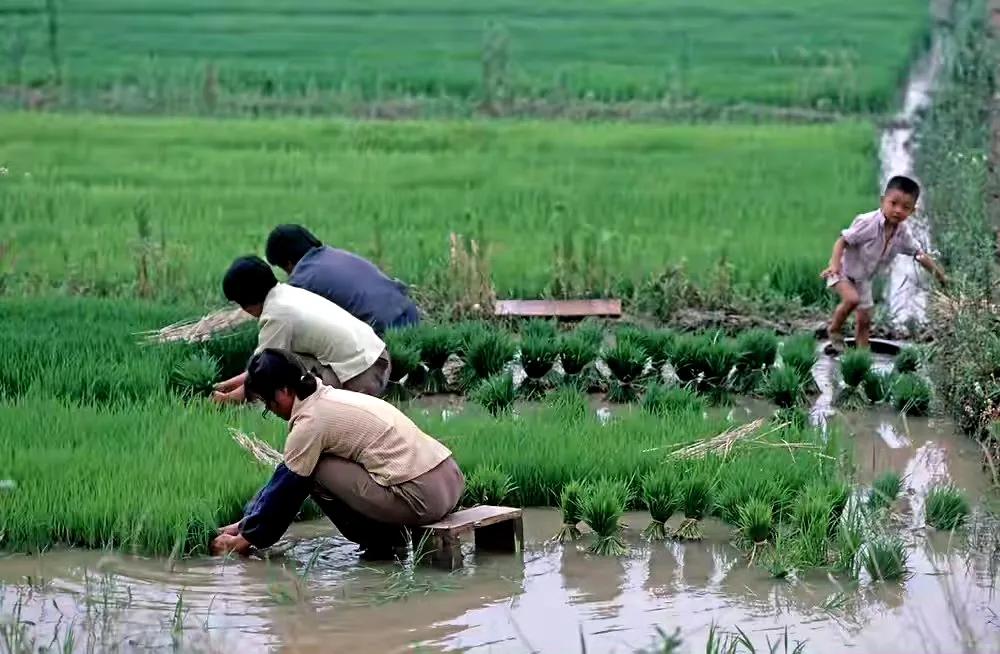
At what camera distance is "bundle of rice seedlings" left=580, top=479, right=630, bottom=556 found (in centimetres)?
574

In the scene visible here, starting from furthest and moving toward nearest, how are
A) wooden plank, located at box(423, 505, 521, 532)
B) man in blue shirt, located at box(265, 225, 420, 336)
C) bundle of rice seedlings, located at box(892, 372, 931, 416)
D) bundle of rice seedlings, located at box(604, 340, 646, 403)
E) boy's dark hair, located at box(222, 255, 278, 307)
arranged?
1. bundle of rice seedlings, located at box(604, 340, 646, 403)
2. bundle of rice seedlings, located at box(892, 372, 931, 416)
3. man in blue shirt, located at box(265, 225, 420, 336)
4. boy's dark hair, located at box(222, 255, 278, 307)
5. wooden plank, located at box(423, 505, 521, 532)

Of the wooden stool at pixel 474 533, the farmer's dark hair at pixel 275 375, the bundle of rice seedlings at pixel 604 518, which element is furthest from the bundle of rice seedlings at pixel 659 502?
the farmer's dark hair at pixel 275 375

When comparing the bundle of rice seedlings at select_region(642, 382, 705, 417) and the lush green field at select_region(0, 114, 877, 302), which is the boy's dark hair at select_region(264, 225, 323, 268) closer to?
the bundle of rice seedlings at select_region(642, 382, 705, 417)

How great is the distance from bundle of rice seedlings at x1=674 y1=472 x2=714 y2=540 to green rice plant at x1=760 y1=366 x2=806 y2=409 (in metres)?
1.88

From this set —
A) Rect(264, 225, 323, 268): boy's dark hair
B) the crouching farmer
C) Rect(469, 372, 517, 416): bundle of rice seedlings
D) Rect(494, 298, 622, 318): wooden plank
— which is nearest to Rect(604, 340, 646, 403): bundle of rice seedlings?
Result: Rect(469, 372, 517, 416): bundle of rice seedlings

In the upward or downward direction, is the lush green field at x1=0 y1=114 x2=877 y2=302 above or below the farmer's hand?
below

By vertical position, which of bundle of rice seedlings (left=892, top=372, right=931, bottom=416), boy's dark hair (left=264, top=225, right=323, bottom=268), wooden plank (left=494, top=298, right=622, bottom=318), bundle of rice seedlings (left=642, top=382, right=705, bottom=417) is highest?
boy's dark hair (left=264, top=225, right=323, bottom=268)

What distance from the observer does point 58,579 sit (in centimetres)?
539

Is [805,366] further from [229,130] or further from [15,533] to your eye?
[229,130]

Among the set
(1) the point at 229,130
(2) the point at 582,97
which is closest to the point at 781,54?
(2) the point at 582,97

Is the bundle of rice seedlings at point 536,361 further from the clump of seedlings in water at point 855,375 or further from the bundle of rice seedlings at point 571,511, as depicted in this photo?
the bundle of rice seedlings at point 571,511

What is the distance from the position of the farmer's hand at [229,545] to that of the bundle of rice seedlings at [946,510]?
241 centimetres

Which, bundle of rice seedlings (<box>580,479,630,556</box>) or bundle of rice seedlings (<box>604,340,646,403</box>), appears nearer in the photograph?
bundle of rice seedlings (<box>580,479,630,556</box>)

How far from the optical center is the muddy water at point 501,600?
16.0 ft
